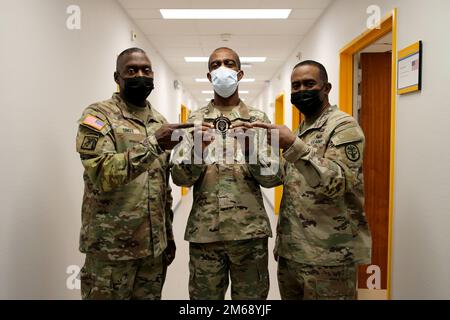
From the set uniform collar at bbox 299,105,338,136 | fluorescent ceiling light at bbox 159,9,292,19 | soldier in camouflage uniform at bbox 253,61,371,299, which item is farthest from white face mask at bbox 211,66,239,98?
fluorescent ceiling light at bbox 159,9,292,19

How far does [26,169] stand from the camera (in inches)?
69.9

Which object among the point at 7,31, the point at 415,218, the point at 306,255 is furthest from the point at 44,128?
the point at 415,218

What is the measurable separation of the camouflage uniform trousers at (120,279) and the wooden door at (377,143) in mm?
2127

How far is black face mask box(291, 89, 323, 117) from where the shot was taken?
1646 millimetres

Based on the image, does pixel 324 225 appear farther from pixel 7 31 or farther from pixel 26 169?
pixel 7 31

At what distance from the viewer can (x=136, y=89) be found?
168 cm

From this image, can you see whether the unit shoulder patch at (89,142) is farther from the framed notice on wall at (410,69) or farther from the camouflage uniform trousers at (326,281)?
the framed notice on wall at (410,69)

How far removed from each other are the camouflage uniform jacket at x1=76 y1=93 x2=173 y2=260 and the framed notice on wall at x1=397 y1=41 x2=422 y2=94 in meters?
1.35

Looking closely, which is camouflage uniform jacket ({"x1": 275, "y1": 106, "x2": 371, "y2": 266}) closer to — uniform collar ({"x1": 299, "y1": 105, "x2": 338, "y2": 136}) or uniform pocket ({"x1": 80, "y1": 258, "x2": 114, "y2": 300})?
uniform collar ({"x1": 299, "y1": 105, "x2": 338, "y2": 136})

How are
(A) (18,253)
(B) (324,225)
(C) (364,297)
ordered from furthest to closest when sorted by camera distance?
(C) (364,297)
(A) (18,253)
(B) (324,225)

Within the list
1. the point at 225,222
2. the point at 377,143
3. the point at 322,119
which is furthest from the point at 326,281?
the point at 377,143

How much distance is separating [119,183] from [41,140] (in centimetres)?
75
